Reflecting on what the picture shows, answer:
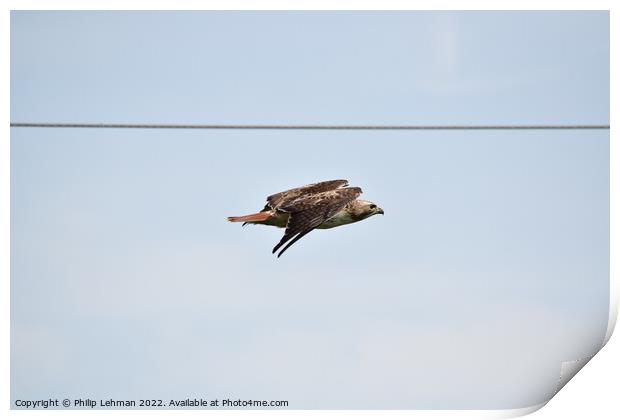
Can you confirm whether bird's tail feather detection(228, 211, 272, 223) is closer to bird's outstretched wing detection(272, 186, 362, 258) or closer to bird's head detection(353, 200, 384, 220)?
bird's outstretched wing detection(272, 186, 362, 258)

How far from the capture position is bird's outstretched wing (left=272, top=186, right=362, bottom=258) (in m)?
4.10

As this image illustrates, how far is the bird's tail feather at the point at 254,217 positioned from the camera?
428 centimetres

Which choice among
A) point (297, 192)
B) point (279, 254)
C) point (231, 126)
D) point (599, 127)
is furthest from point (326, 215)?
point (599, 127)

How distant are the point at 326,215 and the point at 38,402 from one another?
176 cm

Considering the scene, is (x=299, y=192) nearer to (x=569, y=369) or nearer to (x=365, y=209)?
(x=365, y=209)

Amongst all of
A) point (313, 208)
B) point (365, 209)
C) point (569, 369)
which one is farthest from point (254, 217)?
point (569, 369)

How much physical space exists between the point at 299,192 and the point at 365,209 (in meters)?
0.36

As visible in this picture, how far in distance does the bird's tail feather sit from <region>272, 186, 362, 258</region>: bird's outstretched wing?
75 millimetres

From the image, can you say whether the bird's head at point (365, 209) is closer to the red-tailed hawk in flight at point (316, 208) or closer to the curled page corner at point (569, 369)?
the red-tailed hawk in flight at point (316, 208)

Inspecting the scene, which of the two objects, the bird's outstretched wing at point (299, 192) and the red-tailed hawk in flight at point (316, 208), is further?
the bird's outstretched wing at point (299, 192)

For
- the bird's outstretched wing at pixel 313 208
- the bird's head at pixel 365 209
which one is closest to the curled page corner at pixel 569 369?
the bird's head at pixel 365 209

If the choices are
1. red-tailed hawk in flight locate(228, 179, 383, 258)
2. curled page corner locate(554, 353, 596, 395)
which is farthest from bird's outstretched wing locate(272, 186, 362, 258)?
curled page corner locate(554, 353, 596, 395)

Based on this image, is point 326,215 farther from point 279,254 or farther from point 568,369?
point 568,369
